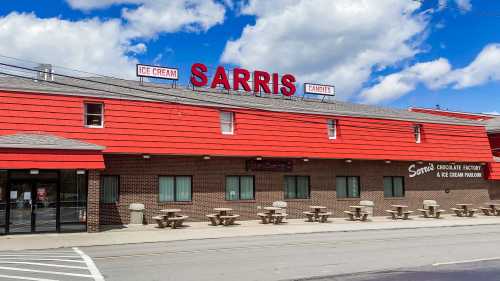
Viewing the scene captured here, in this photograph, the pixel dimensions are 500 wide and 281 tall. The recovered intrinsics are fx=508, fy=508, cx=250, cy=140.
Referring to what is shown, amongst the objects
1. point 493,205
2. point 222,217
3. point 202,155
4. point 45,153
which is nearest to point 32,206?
point 45,153

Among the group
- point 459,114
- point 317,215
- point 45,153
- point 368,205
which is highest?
point 459,114

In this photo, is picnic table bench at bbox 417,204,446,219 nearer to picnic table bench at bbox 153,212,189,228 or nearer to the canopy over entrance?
picnic table bench at bbox 153,212,189,228

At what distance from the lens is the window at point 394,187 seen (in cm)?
3225

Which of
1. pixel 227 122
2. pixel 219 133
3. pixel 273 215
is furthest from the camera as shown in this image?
pixel 227 122

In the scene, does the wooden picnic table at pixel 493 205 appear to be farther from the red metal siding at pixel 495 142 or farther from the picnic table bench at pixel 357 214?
the picnic table bench at pixel 357 214

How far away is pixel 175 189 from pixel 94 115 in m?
5.40

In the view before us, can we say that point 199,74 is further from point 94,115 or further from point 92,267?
point 92,267

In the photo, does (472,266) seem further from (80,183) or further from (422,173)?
(422,173)

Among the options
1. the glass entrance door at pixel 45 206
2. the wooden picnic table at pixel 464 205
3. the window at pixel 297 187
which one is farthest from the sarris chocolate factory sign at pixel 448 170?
the glass entrance door at pixel 45 206

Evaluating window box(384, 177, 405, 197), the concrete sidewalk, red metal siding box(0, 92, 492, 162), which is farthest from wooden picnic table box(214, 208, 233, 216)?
window box(384, 177, 405, 197)

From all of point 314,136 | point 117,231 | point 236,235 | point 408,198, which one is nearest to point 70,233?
point 117,231

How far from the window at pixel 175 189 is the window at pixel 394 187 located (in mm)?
13272

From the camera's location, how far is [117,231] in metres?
21.7

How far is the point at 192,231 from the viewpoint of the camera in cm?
2217
